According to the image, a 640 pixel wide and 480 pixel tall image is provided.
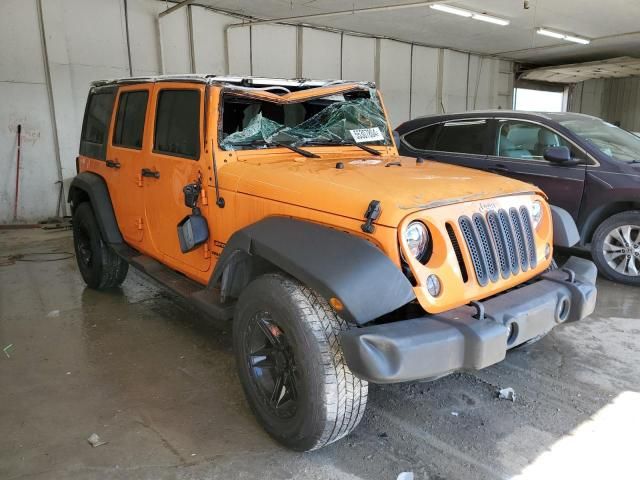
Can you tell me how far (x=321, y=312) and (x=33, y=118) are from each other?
765 cm

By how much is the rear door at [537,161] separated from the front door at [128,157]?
3.76m

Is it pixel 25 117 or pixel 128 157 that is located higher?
pixel 25 117

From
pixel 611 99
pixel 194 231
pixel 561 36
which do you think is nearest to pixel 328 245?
pixel 194 231

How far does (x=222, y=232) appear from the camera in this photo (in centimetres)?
299

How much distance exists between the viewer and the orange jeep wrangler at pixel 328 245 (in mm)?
2037

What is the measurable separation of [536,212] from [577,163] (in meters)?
2.66

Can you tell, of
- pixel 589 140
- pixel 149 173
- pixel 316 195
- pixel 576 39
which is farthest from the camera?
pixel 576 39

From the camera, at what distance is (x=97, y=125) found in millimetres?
4492

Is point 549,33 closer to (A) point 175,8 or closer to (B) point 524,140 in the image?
(B) point 524,140

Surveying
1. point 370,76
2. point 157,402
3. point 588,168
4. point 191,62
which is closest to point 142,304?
point 157,402

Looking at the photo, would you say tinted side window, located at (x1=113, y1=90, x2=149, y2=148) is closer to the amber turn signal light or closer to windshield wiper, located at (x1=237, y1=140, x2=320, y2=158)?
windshield wiper, located at (x1=237, y1=140, x2=320, y2=158)

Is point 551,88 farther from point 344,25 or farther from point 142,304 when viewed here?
point 142,304

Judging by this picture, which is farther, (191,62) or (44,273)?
(191,62)

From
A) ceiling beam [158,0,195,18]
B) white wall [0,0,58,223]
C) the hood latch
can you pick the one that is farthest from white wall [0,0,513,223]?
the hood latch
